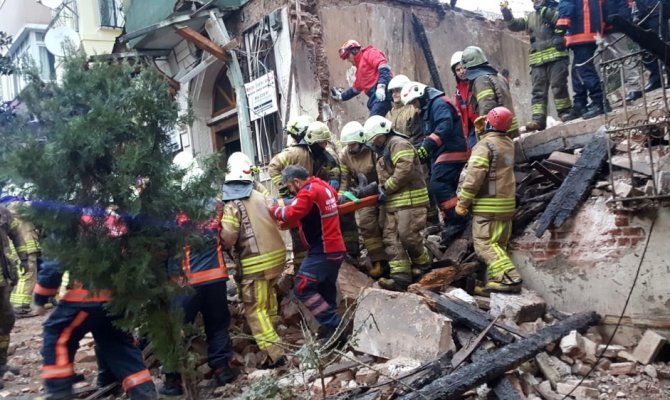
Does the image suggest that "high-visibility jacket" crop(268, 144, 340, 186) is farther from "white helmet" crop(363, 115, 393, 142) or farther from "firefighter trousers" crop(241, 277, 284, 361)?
"firefighter trousers" crop(241, 277, 284, 361)

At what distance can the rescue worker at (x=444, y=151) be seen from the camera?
22.2 feet

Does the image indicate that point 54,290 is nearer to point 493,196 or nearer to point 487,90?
point 493,196

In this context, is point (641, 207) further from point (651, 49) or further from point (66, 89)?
point (66, 89)

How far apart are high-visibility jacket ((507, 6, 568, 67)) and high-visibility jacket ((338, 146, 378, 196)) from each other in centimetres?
286

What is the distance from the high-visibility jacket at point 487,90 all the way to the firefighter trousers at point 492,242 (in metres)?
1.16

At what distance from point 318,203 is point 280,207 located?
35 cm

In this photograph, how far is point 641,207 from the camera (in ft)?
17.1

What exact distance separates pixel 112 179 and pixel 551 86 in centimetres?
626

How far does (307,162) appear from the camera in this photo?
6.64 metres

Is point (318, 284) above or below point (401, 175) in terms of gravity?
below

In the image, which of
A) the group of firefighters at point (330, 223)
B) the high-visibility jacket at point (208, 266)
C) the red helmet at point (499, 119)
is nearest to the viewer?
the group of firefighters at point (330, 223)

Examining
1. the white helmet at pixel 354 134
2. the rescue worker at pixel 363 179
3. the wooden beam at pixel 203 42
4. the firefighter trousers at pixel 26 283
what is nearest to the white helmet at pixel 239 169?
the rescue worker at pixel 363 179

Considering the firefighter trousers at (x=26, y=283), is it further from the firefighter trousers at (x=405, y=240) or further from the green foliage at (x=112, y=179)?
the green foliage at (x=112, y=179)

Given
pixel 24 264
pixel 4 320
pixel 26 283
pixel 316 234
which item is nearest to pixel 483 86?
pixel 316 234
